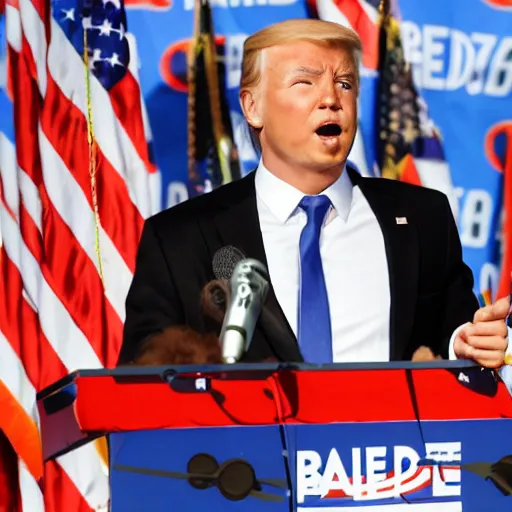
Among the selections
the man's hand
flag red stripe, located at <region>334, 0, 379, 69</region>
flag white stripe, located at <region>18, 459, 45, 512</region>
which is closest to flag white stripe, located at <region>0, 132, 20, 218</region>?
flag white stripe, located at <region>18, 459, 45, 512</region>

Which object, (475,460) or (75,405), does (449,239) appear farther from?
(75,405)

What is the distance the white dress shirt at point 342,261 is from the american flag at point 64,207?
0.53m

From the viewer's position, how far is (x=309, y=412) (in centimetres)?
240

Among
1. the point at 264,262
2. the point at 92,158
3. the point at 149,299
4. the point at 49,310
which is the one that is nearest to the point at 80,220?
the point at 92,158

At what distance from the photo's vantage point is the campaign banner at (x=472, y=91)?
3797mm

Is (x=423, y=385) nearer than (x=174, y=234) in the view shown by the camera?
Yes

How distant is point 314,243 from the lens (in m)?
3.33

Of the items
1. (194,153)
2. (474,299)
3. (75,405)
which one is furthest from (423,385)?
(194,153)

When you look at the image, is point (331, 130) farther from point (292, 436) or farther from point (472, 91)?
point (292, 436)

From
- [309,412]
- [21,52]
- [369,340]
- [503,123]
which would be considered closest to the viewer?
[309,412]

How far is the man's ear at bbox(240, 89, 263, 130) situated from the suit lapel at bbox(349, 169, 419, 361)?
0.34 metres

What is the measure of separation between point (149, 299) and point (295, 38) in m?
0.88

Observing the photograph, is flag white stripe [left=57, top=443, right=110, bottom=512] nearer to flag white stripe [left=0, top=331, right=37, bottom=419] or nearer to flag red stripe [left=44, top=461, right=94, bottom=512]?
flag red stripe [left=44, top=461, right=94, bottom=512]

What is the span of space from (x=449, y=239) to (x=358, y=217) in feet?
0.95
